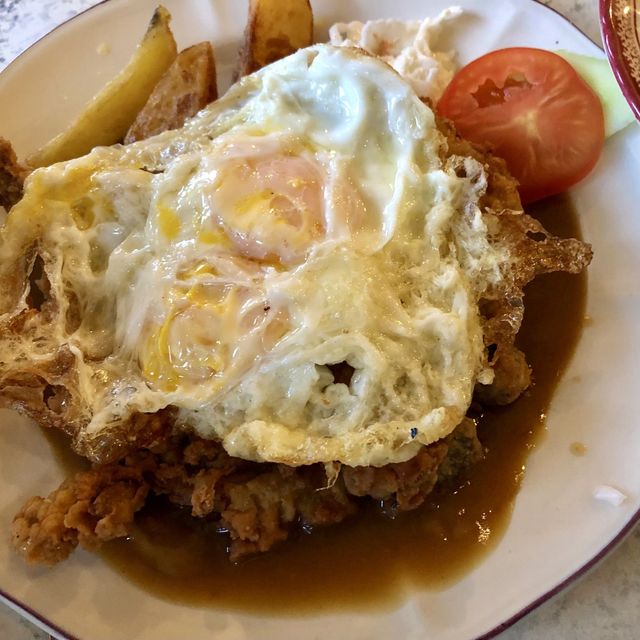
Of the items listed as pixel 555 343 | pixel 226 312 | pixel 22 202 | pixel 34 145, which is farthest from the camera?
pixel 34 145

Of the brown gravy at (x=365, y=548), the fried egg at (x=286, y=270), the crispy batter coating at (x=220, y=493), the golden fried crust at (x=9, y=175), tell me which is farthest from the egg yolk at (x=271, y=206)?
the brown gravy at (x=365, y=548)

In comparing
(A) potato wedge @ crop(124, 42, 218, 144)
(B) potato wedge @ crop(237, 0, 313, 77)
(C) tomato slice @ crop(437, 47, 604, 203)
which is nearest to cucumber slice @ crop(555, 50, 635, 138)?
(C) tomato slice @ crop(437, 47, 604, 203)

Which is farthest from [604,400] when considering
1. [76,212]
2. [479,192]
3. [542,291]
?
[76,212]

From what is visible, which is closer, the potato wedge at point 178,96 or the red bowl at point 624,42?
the red bowl at point 624,42

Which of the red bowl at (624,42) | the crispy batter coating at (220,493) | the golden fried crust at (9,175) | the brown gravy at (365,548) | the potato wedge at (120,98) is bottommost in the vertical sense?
the brown gravy at (365,548)

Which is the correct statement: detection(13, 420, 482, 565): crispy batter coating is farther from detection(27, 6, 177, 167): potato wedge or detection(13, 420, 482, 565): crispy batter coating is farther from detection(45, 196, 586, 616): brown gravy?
detection(27, 6, 177, 167): potato wedge

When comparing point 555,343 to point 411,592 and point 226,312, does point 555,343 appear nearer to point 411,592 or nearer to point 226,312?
point 411,592

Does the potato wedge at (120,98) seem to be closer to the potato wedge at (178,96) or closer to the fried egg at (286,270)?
the potato wedge at (178,96)
